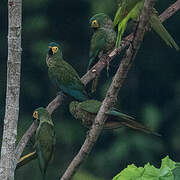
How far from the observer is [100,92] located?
215 inches

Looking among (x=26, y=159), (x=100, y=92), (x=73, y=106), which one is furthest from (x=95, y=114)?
(x=100, y=92)

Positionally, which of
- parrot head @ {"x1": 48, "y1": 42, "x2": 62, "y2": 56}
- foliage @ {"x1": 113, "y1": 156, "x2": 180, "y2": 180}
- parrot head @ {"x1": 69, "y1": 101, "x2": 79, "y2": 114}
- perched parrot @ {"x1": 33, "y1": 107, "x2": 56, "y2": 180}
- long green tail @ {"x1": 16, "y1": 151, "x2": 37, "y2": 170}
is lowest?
foliage @ {"x1": 113, "y1": 156, "x2": 180, "y2": 180}

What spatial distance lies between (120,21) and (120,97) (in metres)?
3.98

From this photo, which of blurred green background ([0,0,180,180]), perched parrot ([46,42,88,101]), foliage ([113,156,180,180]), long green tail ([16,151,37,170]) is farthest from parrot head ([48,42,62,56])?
blurred green background ([0,0,180,180])

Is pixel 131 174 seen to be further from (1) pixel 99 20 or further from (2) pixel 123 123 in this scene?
(1) pixel 99 20

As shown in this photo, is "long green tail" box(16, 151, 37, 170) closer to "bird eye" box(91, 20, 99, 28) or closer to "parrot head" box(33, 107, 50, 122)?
"parrot head" box(33, 107, 50, 122)

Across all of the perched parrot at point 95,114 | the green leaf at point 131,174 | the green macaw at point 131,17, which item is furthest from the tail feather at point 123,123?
the green macaw at point 131,17

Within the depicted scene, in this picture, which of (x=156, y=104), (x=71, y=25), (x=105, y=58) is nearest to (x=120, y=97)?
(x=156, y=104)

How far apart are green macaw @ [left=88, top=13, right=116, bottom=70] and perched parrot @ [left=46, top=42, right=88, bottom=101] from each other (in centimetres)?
11

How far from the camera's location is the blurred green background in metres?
5.72

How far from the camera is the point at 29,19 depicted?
5855 mm

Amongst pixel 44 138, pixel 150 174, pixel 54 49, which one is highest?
pixel 54 49

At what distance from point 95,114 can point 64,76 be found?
17 cm

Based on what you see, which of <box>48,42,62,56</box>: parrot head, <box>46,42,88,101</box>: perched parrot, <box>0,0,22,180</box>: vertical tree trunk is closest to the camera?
<box>0,0,22,180</box>: vertical tree trunk
